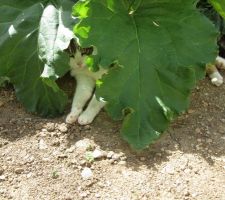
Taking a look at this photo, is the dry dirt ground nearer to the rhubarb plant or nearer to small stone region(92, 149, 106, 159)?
small stone region(92, 149, 106, 159)

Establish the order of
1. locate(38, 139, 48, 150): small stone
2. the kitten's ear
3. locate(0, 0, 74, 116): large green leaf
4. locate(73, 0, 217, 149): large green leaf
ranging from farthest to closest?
the kitten's ear
locate(0, 0, 74, 116): large green leaf
locate(38, 139, 48, 150): small stone
locate(73, 0, 217, 149): large green leaf

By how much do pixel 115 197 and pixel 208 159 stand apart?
0.52 meters

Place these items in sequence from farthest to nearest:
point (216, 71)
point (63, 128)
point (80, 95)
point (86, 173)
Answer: point (216, 71) → point (80, 95) → point (63, 128) → point (86, 173)

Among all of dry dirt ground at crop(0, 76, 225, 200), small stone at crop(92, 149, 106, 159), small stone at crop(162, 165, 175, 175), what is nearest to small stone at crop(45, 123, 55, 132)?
dry dirt ground at crop(0, 76, 225, 200)

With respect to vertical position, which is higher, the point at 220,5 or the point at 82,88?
the point at 220,5

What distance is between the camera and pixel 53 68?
2719mm

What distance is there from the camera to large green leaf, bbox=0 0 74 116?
2.83 meters

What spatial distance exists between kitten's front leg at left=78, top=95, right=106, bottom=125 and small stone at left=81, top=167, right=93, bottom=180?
309 millimetres

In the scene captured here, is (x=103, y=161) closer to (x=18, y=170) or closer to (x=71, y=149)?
(x=71, y=149)

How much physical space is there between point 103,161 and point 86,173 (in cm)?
11

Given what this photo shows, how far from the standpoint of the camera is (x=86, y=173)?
102 inches

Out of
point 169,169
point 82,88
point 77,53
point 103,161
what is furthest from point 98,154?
point 77,53

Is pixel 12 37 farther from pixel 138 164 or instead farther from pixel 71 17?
pixel 138 164

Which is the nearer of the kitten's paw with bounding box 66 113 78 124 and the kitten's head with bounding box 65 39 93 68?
the kitten's paw with bounding box 66 113 78 124
